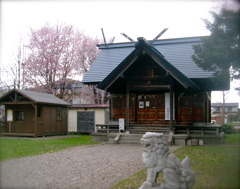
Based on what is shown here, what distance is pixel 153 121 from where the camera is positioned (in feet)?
59.3

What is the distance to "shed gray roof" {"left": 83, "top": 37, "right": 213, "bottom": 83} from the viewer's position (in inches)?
712

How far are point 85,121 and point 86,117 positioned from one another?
37 cm

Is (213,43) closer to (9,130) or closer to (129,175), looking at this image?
(129,175)

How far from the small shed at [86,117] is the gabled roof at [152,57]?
9.08 meters

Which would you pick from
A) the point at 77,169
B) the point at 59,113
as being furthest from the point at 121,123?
the point at 59,113

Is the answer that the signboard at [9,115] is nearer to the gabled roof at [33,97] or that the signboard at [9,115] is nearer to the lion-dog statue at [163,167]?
the gabled roof at [33,97]

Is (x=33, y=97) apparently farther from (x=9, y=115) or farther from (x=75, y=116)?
(x=75, y=116)

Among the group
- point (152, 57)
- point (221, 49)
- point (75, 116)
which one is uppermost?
point (152, 57)

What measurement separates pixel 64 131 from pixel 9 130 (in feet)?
14.8

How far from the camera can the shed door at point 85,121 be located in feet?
83.8

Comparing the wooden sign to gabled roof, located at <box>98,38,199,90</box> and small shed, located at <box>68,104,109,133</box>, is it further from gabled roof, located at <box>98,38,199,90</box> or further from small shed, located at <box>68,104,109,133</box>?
small shed, located at <box>68,104,109,133</box>

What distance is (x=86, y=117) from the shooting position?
25.8 m

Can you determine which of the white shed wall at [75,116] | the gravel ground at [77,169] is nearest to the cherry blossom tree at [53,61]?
the white shed wall at [75,116]

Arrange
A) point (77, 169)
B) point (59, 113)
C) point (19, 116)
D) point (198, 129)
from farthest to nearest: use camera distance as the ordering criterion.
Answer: point (59, 113) < point (19, 116) < point (198, 129) < point (77, 169)
